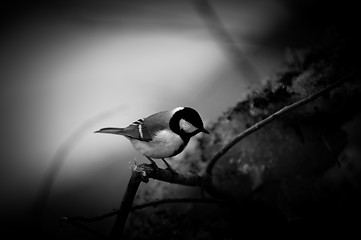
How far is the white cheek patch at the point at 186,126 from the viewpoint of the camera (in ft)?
2.52

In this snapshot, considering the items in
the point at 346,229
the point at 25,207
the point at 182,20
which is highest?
the point at 182,20

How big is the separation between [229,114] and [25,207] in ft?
3.90

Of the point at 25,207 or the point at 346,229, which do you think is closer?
the point at 346,229

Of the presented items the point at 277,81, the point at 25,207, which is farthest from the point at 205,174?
the point at 25,207

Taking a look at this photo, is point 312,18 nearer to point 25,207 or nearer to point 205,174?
point 205,174

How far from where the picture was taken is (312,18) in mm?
1637

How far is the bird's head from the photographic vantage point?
75 cm

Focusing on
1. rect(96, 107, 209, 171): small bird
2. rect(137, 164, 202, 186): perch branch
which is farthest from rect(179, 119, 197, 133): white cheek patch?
rect(137, 164, 202, 186): perch branch

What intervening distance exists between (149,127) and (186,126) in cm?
15

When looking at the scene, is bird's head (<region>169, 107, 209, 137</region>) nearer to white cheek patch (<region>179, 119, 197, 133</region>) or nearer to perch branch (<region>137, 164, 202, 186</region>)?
white cheek patch (<region>179, 119, 197, 133</region>)

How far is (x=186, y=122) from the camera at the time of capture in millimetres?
768

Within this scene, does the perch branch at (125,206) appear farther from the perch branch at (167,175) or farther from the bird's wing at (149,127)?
the bird's wing at (149,127)

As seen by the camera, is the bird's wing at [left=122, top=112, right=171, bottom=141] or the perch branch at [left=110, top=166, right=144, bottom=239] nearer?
the perch branch at [left=110, top=166, right=144, bottom=239]

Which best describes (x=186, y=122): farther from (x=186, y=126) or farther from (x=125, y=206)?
(x=125, y=206)
